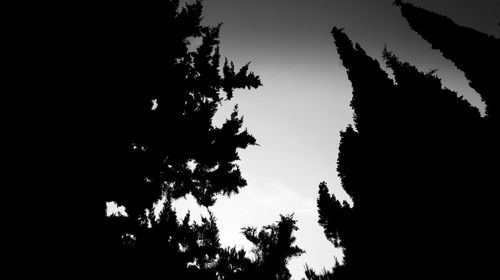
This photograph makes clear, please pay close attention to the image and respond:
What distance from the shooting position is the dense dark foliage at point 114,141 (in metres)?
2.75

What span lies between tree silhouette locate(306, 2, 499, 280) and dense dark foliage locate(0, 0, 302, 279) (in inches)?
154

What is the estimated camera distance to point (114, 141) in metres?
4.11

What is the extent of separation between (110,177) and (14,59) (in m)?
1.81

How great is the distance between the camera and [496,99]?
1670 centimetres

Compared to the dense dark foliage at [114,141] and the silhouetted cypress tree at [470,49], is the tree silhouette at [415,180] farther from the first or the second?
the dense dark foliage at [114,141]

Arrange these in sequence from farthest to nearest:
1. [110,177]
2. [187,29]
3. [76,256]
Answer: [187,29]
[110,177]
[76,256]

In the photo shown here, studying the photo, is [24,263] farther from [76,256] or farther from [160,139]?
[160,139]

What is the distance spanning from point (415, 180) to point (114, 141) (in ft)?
38.3

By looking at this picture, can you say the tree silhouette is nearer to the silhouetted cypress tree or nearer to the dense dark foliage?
the silhouetted cypress tree

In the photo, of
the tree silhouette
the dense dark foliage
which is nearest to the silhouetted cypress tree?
the tree silhouette

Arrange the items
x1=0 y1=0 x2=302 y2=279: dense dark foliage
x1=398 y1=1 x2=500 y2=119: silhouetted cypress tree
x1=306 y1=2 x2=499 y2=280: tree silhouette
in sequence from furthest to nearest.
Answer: x1=398 y1=1 x2=500 y2=119: silhouetted cypress tree
x1=306 y1=2 x2=499 y2=280: tree silhouette
x1=0 y1=0 x2=302 y2=279: dense dark foliage

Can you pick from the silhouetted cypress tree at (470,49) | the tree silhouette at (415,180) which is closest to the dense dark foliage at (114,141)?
the tree silhouette at (415,180)

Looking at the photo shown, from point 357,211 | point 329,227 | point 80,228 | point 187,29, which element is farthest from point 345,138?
point 80,228

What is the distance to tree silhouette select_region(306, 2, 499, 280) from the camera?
935 centimetres
